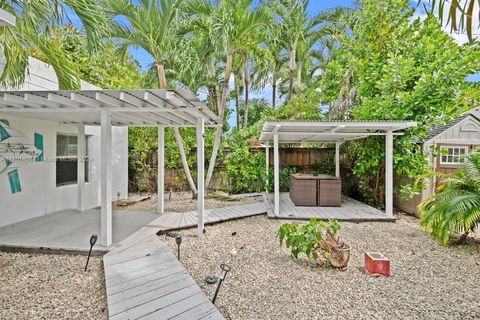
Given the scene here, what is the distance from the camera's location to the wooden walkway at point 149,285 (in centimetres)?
250

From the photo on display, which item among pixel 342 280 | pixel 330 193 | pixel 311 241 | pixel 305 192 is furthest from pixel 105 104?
pixel 330 193

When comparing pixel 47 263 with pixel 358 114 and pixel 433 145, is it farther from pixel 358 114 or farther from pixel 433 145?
pixel 433 145

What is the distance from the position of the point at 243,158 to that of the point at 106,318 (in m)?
7.79

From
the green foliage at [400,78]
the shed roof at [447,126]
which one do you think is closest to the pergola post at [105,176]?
the green foliage at [400,78]

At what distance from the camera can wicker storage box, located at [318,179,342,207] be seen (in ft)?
24.2

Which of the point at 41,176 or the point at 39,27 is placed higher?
the point at 39,27

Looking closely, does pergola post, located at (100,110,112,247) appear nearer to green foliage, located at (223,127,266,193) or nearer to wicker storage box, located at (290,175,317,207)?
wicker storage box, located at (290,175,317,207)

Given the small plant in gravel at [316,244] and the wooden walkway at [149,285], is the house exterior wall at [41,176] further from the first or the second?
the small plant in gravel at [316,244]

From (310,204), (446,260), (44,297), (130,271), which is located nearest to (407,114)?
(310,204)

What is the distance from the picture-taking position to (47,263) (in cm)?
387

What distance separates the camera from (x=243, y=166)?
10102mm

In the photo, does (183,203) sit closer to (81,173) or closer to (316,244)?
(81,173)

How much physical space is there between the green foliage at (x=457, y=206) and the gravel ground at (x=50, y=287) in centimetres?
518

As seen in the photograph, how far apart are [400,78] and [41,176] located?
9087 millimetres
